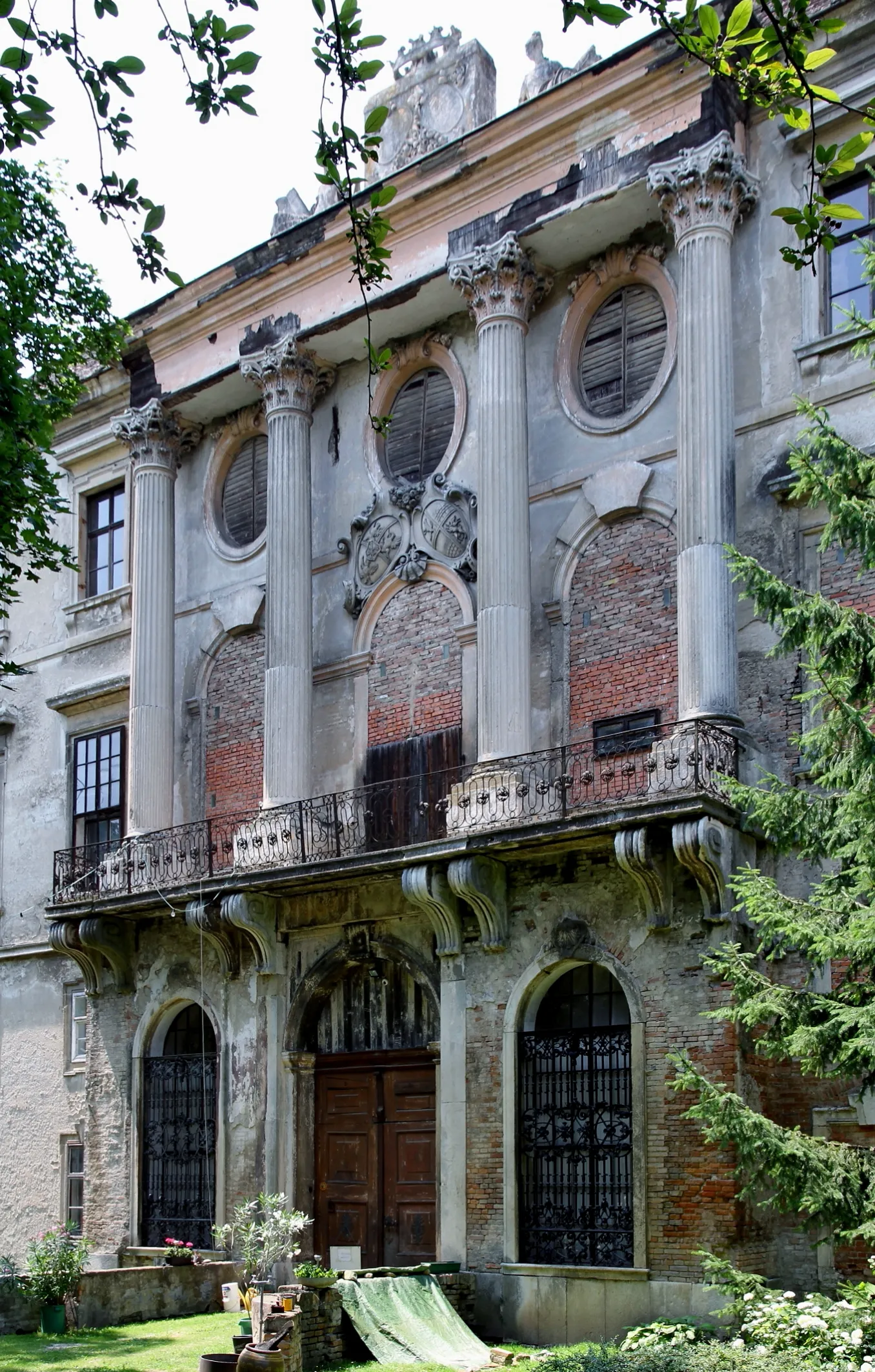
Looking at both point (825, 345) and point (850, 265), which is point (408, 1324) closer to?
point (825, 345)

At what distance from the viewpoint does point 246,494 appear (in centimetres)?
2338

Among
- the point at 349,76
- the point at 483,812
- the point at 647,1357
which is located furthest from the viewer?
the point at 483,812

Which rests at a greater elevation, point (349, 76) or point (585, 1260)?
point (349, 76)

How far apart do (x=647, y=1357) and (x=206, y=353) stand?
15357mm

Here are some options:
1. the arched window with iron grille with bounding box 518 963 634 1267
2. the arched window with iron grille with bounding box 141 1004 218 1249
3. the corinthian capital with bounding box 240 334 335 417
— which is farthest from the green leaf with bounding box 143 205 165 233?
the arched window with iron grille with bounding box 141 1004 218 1249

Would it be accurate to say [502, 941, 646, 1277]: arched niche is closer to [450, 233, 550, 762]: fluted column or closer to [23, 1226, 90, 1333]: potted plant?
[450, 233, 550, 762]: fluted column

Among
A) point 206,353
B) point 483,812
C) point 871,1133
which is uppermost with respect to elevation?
point 206,353

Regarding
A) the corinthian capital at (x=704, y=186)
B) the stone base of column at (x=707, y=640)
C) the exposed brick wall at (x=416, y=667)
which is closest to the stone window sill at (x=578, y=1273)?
the stone base of column at (x=707, y=640)

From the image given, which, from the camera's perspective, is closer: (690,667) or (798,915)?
(798,915)

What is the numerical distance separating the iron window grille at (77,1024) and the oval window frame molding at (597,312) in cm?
1116

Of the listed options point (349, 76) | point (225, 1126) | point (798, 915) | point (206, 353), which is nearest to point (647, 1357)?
point (798, 915)

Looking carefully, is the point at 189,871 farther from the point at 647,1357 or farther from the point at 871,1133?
the point at 647,1357

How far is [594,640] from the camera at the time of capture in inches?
730

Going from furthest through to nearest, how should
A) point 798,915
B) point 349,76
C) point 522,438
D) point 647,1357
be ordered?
point 522,438 < point 798,915 < point 647,1357 < point 349,76
